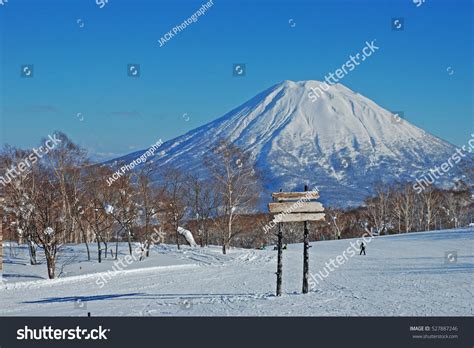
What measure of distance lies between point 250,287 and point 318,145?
520 feet

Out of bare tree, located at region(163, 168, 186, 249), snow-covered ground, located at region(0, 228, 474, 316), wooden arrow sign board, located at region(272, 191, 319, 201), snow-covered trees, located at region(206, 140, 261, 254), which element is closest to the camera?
snow-covered ground, located at region(0, 228, 474, 316)

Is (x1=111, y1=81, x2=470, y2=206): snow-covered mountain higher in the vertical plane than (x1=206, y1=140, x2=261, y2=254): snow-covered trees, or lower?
higher

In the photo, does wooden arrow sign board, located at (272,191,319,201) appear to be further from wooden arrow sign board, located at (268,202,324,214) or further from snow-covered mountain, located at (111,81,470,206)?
snow-covered mountain, located at (111,81,470,206)

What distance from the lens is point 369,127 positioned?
19100cm

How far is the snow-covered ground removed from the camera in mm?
13375

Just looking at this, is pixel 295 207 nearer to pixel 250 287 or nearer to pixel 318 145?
pixel 250 287

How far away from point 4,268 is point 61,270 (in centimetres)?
452

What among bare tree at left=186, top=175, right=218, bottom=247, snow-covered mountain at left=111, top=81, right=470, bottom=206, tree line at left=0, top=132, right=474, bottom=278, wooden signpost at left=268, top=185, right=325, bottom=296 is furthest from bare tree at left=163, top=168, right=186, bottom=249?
snow-covered mountain at left=111, top=81, right=470, bottom=206

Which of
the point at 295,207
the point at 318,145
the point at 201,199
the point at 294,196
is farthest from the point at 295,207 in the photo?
the point at 318,145

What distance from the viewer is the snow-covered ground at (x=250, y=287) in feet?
43.9

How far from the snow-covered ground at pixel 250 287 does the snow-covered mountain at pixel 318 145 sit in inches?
3683

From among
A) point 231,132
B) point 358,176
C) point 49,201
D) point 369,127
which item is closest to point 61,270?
point 49,201

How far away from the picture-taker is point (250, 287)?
18.7 meters

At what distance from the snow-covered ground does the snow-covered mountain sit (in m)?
93.5
